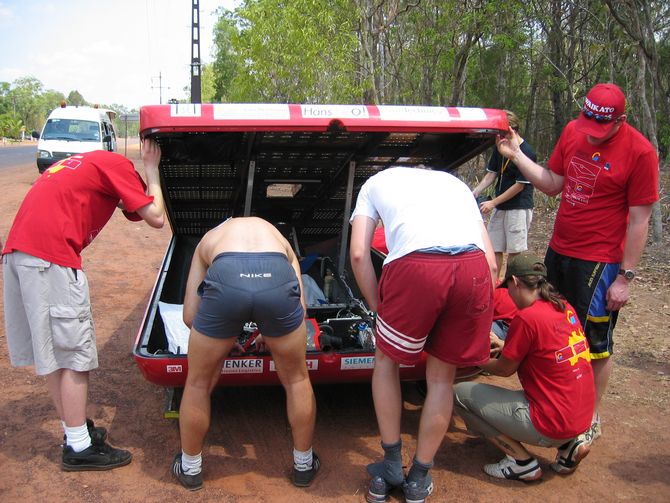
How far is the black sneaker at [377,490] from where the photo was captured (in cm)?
287

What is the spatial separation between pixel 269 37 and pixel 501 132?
14.7 m

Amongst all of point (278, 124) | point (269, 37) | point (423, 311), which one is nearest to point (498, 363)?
point (423, 311)

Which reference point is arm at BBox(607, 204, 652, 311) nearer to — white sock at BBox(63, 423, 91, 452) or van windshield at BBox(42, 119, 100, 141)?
white sock at BBox(63, 423, 91, 452)

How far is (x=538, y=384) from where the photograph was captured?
3043 millimetres

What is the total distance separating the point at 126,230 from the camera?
413 inches

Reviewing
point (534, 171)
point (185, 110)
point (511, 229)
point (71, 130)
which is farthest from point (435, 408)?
point (71, 130)

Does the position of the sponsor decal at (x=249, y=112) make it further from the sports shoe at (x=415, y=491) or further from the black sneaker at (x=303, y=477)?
the sports shoe at (x=415, y=491)

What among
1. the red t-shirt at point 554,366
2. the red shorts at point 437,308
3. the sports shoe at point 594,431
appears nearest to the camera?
the red shorts at point 437,308

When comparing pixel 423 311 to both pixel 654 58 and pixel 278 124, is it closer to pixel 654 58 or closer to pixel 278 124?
pixel 278 124

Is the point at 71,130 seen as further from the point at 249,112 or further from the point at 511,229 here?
the point at 249,112

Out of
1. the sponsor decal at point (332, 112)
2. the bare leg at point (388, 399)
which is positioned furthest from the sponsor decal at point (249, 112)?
the bare leg at point (388, 399)

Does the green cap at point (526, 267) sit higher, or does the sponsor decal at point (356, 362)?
the green cap at point (526, 267)

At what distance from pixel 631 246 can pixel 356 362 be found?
1642mm

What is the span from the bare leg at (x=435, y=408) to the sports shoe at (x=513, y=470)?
549 mm
